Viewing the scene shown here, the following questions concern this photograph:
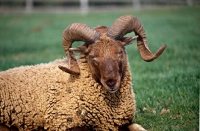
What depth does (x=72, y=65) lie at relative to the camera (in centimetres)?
646

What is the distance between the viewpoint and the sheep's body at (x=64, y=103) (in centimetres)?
618

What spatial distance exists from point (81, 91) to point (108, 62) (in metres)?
0.84

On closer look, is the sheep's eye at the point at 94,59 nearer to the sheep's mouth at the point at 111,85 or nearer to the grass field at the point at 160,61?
the sheep's mouth at the point at 111,85

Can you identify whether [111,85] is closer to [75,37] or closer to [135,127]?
[135,127]

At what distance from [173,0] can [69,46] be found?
22.4 meters

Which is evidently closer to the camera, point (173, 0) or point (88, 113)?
point (88, 113)

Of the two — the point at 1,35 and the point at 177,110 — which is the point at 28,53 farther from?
the point at 177,110

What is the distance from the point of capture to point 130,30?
6441 millimetres

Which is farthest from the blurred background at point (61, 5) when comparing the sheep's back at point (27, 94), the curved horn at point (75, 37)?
the curved horn at point (75, 37)

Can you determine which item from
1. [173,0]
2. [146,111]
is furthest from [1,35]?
[146,111]

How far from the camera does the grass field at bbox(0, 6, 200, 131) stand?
6911mm

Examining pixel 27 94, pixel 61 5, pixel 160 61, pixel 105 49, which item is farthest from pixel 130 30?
pixel 61 5

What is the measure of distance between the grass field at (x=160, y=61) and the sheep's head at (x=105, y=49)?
1.21 m

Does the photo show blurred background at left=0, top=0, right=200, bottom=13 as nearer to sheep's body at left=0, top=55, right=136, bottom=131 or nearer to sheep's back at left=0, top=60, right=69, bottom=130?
sheep's back at left=0, top=60, right=69, bottom=130
